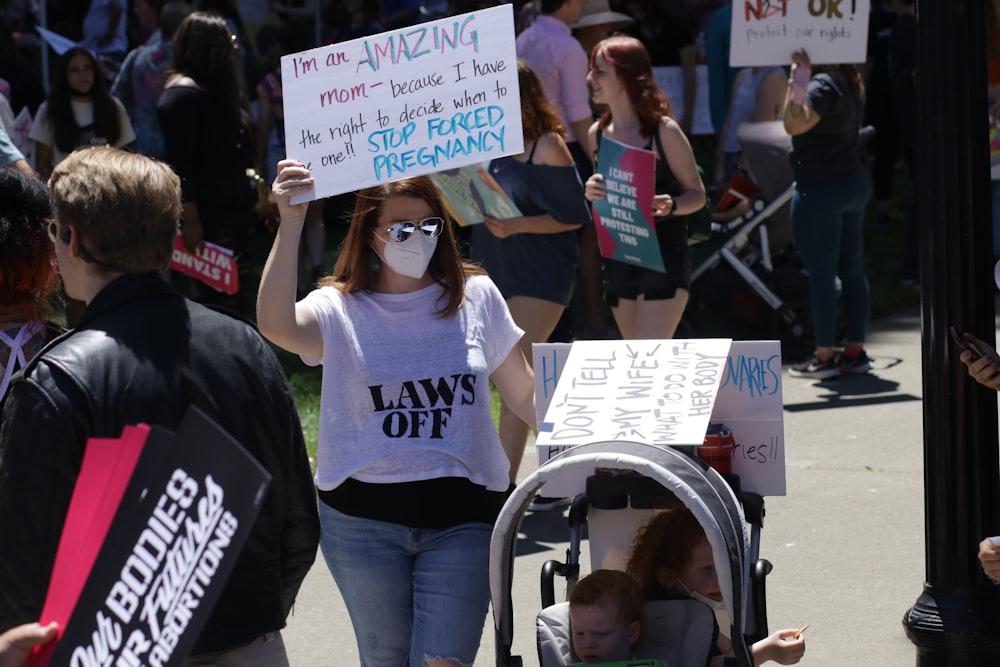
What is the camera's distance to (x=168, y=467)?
2164mm

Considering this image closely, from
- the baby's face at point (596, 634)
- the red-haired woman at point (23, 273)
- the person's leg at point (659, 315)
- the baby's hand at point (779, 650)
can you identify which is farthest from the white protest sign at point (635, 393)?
the person's leg at point (659, 315)

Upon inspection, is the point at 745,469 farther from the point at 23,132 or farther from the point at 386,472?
the point at 23,132

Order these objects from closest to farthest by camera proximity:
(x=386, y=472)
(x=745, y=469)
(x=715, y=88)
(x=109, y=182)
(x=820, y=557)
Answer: (x=109, y=182), (x=386, y=472), (x=745, y=469), (x=820, y=557), (x=715, y=88)

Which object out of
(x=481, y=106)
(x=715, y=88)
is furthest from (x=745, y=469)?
(x=715, y=88)

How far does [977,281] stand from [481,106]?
4.79 feet

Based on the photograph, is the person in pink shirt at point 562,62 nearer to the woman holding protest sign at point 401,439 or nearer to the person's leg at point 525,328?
the person's leg at point 525,328

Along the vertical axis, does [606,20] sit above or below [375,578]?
above

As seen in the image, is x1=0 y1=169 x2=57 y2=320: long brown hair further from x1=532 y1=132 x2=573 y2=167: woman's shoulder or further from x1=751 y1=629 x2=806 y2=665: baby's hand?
x1=532 y1=132 x2=573 y2=167: woman's shoulder

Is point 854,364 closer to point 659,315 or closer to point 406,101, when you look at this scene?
point 659,315

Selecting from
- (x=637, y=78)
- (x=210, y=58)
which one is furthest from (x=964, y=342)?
(x=210, y=58)

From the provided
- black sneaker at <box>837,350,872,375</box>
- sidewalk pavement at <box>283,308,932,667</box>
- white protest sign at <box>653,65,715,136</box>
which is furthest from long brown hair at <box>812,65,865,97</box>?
white protest sign at <box>653,65,715,136</box>

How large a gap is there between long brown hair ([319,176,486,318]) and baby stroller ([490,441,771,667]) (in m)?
0.60

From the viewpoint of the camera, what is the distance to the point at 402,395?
368 cm

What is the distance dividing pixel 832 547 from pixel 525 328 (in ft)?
4.94
